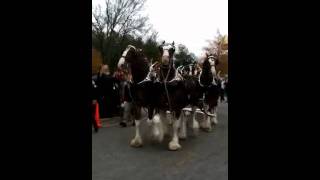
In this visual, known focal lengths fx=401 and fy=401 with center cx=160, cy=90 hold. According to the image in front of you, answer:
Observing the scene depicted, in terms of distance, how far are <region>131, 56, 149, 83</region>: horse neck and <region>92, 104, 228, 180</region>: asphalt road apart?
4.53 ft

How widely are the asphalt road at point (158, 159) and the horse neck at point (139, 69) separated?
4.53 feet

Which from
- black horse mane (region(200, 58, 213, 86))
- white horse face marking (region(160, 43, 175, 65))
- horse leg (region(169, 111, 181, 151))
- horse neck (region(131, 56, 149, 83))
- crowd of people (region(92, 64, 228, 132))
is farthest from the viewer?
crowd of people (region(92, 64, 228, 132))

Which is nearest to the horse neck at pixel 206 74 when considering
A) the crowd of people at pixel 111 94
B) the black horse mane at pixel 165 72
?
the crowd of people at pixel 111 94

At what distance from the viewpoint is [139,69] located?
789 centimetres

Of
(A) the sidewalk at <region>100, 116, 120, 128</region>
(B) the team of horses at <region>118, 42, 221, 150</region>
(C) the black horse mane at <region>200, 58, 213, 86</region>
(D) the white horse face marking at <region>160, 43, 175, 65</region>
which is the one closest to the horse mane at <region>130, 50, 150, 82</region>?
(B) the team of horses at <region>118, 42, 221, 150</region>

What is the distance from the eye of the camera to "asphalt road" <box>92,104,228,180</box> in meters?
5.59

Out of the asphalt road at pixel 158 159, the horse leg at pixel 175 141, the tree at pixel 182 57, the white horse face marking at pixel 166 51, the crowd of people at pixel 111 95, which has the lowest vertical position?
the asphalt road at pixel 158 159

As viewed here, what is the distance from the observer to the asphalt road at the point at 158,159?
220 inches

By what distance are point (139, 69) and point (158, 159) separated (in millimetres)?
1974

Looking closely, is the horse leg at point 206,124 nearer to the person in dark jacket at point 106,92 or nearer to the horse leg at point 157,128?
the horse leg at point 157,128

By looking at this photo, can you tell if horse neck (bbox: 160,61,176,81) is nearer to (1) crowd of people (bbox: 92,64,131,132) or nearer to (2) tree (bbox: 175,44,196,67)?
(1) crowd of people (bbox: 92,64,131,132)

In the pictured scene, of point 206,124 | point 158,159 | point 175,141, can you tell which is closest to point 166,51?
point 175,141
